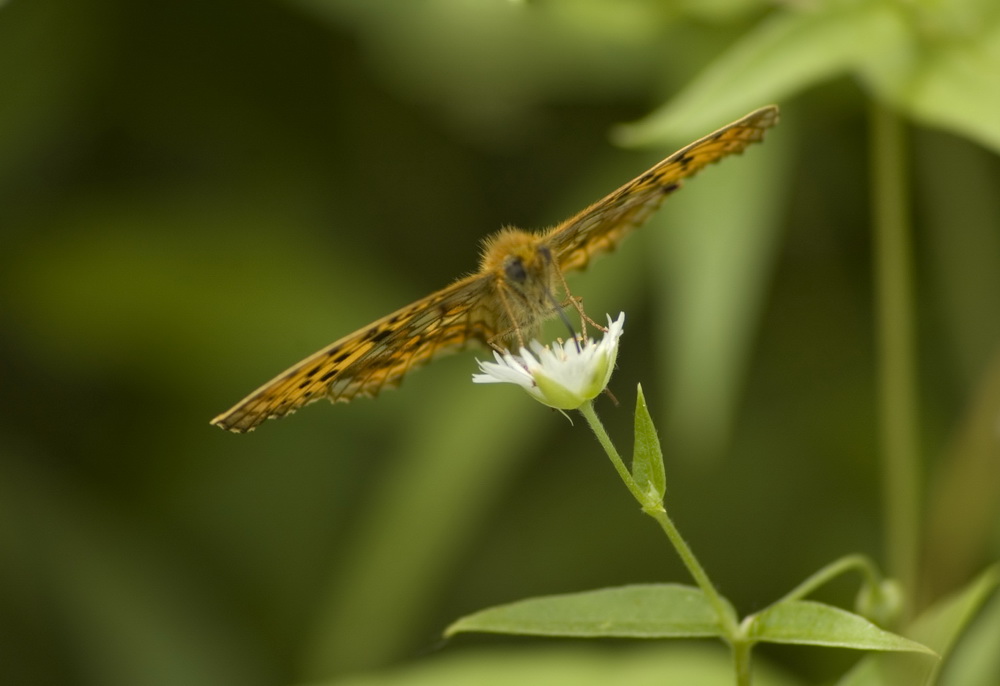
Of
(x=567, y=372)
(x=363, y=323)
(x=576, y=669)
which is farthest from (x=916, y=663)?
(x=363, y=323)

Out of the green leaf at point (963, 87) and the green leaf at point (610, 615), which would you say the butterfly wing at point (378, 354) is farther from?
the green leaf at point (963, 87)

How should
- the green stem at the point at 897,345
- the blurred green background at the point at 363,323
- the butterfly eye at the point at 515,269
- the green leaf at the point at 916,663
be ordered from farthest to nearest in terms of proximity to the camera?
the blurred green background at the point at 363,323 < the green stem at the point at 897,345 < the butterfly eye at the point at 515,269 < the green leaf at the point at 916,663

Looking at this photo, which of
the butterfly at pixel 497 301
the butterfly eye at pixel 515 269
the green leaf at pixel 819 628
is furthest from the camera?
the butterfly eye at pixel 515 269

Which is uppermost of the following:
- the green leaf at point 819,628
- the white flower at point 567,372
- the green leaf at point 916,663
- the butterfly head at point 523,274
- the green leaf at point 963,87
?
the butterfly head at point 523,274

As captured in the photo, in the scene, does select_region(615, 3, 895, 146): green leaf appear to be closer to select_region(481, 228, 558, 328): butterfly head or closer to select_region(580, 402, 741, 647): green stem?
select_region(481, 228, 558, 328): butterfly head

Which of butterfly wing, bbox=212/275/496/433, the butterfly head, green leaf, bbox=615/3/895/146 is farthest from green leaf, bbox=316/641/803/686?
green leaf, bbox=615/3/895/146

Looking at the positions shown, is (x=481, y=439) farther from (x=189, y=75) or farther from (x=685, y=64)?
(x=189, y=75)

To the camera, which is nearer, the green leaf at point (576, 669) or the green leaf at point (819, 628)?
the green leaf at point (819, 628)

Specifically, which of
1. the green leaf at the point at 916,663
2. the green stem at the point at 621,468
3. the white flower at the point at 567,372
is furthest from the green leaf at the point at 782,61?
the green leaf at the point at 916,663

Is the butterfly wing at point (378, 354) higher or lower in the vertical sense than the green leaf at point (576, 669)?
higher
